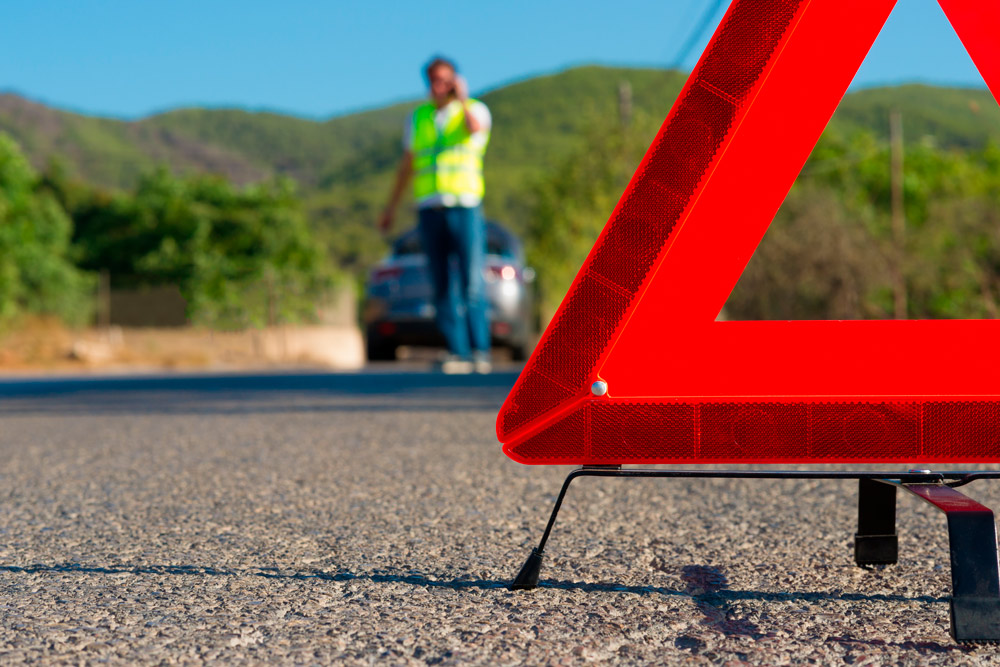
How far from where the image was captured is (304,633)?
177 centimetres

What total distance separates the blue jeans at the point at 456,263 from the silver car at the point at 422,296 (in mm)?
2386

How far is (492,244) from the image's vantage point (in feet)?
34.5

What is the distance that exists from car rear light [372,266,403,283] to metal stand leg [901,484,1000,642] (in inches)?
335

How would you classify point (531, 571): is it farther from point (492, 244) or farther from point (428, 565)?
point (492, 244)

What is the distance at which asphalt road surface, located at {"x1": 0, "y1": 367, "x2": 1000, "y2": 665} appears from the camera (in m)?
1.71

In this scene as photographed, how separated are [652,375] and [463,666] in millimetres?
644

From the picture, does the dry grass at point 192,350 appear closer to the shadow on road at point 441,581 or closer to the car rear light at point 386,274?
the car rear light at point 386,274

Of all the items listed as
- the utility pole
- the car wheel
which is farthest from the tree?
the car wheel

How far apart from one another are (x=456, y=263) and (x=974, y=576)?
5.82m

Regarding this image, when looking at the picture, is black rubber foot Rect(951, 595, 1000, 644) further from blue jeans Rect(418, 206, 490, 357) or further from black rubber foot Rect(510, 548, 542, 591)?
blue jeans Rect(418, 206, 490, 357)

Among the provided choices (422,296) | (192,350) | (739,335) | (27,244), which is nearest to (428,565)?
(739,335)

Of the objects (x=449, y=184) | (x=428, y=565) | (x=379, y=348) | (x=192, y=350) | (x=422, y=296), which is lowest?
(x=192, y=350)

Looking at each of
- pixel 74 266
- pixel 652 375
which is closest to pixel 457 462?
pixel 652 375

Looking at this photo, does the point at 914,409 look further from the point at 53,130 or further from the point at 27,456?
the point at 53,130
